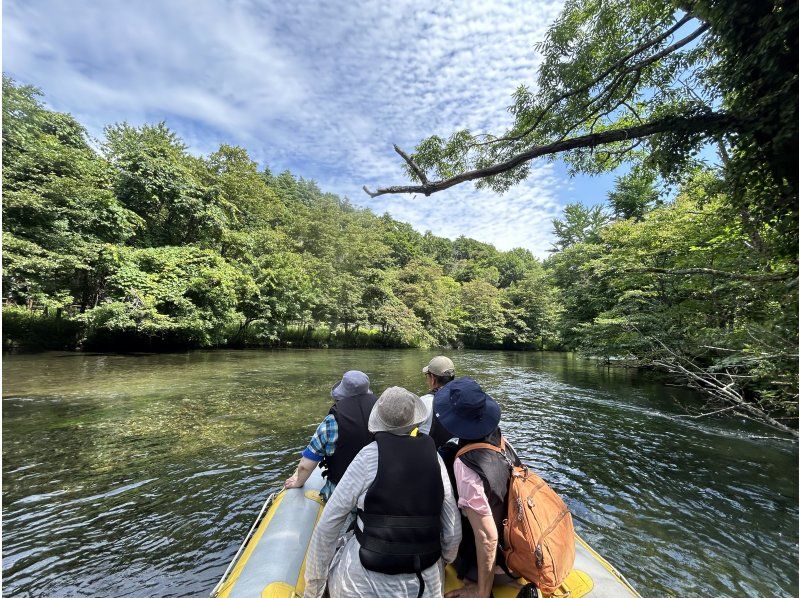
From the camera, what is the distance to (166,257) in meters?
17.7

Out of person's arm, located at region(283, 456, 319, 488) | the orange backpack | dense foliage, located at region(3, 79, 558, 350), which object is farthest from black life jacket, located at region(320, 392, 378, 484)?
dense foliage, located at region(3, 79, 558, 350)

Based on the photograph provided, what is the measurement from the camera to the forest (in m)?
3.75

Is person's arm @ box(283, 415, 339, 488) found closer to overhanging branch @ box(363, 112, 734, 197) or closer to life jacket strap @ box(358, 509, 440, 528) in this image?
life jacket strap @ box(358, 509, 440, 528)

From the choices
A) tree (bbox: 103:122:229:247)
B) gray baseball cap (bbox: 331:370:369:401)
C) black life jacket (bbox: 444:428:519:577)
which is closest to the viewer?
black life jacket (bbox: 444:428:519:577)

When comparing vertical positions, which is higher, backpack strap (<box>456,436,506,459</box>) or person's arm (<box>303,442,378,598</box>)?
backpack strap (<box>456,436,506,459</box>)

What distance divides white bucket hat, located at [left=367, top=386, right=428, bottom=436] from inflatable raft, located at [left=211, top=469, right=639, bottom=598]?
120 centimetres

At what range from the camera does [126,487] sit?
189 inches

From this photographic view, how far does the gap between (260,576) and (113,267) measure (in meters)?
18.2

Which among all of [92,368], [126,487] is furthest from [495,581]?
[92,368]

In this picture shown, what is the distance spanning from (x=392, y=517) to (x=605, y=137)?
437 cm

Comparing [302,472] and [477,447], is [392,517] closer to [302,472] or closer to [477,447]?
[477,447]

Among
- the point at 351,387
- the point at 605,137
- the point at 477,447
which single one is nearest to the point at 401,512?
the point at 477,447

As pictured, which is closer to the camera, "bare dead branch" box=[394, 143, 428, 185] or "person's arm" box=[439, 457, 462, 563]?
"person's arm" box=[439, 457, 462, 563]

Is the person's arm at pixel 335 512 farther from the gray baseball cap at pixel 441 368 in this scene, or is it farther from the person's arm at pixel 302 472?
the gray baseball cap at pixel 441 368
